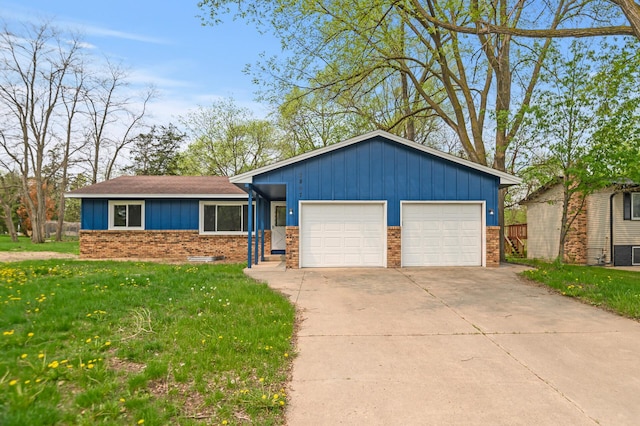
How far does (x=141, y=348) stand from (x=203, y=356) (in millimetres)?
777

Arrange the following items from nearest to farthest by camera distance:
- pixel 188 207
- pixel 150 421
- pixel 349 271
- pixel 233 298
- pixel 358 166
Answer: pixel 150 421
pixel 233 298
pixel 349 271
pixel 358 166
pixel 188 207

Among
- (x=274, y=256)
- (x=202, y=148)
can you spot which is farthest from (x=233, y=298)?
(x=202, y=148)

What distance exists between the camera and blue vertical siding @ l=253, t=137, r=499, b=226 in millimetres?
11562

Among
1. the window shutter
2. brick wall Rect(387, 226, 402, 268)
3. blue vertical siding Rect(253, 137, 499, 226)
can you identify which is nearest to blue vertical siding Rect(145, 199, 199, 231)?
blue vertical siding Rect(253, 137, 499, 226)

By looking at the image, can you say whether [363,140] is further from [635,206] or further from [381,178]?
[635,206]

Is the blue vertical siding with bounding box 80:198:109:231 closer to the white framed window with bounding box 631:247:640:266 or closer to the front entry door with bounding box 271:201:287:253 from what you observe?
the front entry door with bounding box 271:201:287:253

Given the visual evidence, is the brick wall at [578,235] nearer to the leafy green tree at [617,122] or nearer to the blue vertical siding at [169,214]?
the leafy green tree at [617,122]

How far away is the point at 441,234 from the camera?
11.8 m

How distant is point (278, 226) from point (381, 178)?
22.0ft

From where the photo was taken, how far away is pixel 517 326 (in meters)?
5.60

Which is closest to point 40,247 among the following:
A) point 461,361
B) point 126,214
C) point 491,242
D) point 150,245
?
point 126,214

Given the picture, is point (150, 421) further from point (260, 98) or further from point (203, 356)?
point (260, 98)

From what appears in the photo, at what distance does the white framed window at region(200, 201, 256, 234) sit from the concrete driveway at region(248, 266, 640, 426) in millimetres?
8609

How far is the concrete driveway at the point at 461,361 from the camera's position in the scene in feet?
10.4
